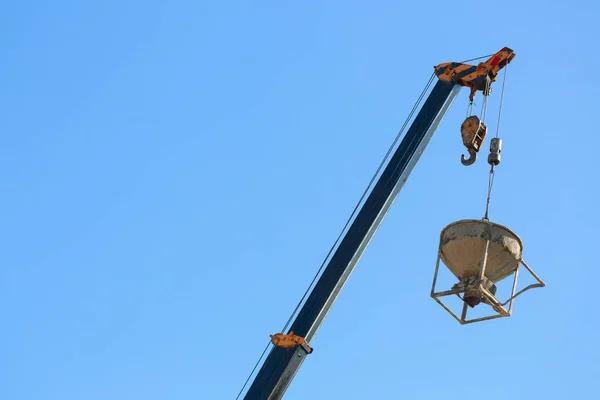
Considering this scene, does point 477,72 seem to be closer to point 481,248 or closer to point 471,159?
point 471,159

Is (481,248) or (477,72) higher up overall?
(477,72)

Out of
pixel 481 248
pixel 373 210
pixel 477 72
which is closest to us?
pixel 481 248

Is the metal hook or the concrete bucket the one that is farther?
the metal hook

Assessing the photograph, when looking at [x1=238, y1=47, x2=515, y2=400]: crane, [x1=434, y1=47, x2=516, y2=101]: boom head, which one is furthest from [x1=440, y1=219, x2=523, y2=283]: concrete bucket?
[x1=434, y1=47, x2=516, y2=101]: boom head

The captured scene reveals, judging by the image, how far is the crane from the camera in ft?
64.8

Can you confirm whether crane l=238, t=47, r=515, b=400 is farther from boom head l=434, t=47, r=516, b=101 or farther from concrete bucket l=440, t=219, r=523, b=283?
concrete bucket l=440, t=219, r=523, b=283

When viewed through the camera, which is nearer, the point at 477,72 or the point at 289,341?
the point at 289,341

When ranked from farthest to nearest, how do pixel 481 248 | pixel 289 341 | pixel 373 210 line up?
pixel 373 210 < pixel 289 341 < pixel 481 248

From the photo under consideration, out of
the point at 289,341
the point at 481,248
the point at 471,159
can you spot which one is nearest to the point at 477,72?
the point at 471,159

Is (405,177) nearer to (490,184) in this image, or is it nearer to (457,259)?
(490,184)

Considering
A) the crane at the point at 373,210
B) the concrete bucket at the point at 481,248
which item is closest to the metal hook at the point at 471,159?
the crane at the point at 373,210

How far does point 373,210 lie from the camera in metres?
22.1

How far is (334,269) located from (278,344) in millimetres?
1999

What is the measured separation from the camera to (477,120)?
75.3 ft
